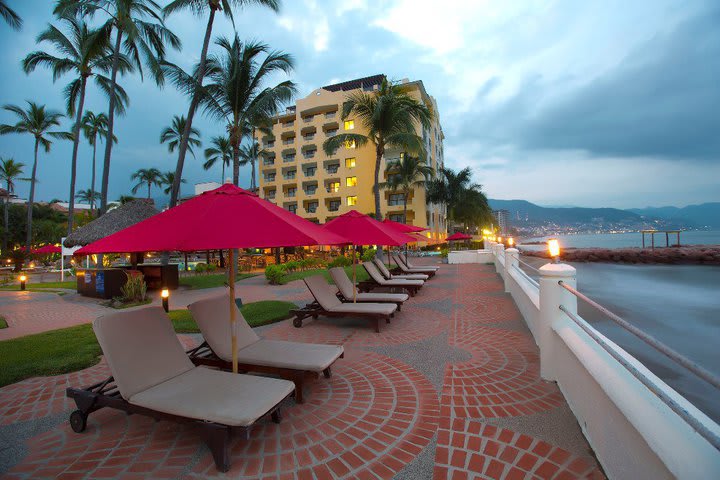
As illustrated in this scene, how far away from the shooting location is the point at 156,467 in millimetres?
2498

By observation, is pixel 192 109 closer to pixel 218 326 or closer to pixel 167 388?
pixel 218 326

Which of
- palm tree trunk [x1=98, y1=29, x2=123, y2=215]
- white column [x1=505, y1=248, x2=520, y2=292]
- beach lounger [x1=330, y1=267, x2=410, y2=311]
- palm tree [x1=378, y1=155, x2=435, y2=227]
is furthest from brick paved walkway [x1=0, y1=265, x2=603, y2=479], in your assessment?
palm tree [x1=378, y1=155, x2=435, y2=227]

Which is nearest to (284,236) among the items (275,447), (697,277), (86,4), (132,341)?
(275,447)

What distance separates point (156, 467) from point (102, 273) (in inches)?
448

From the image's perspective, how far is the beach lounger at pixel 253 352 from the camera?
3541 millimetres

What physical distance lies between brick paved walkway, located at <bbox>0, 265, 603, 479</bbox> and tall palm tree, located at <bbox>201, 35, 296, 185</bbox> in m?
13.1

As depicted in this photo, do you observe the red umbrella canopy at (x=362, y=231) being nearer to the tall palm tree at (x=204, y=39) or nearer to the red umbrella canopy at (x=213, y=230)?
the red umbrella canopy at (x=213, y=230)

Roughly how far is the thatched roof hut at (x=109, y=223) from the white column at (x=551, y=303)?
13976mm

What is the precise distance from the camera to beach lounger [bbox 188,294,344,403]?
139 inches

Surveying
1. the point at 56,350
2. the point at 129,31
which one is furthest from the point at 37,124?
the point at 56,350

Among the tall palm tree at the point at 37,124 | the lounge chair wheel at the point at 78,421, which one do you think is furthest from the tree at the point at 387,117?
the tall palm tree at the point at 37,124

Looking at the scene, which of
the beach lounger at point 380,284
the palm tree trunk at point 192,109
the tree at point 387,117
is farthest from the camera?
the tree at point 387,117

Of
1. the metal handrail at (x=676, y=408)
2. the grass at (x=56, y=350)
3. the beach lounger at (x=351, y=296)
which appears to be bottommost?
the grass at (x=56, y=350)

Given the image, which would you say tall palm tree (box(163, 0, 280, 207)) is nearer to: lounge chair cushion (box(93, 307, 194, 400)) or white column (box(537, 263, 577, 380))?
lounge chair cushion (box(93, 307, 194, 400))
